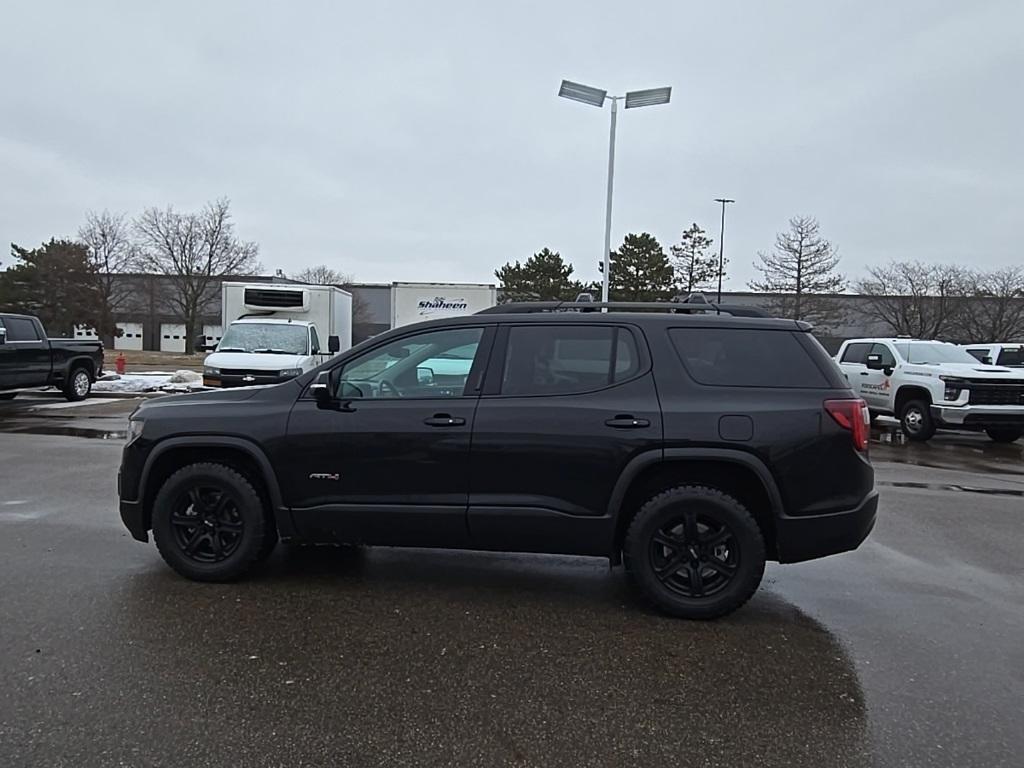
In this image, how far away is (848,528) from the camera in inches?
158

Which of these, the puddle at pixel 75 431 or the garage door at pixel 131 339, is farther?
the garage door at pixel 131 339

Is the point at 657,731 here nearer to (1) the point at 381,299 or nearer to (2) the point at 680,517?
(2) the point at 680,517

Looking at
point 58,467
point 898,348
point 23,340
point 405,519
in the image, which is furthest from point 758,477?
point 23,340

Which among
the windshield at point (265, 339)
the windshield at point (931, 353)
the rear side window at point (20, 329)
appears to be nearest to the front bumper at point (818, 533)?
the windshield at point (931, 353)

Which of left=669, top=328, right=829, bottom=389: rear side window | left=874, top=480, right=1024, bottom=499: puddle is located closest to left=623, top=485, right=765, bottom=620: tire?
left=669, top=328, right=829, bottom=389: rear side window

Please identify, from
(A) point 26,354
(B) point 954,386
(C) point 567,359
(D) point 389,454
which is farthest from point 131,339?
(C) point 567,359

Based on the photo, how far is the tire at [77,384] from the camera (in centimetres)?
1562

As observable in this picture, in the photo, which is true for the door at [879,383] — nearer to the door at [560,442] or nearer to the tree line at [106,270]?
the door at [560,442]

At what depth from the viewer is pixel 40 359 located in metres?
14.7

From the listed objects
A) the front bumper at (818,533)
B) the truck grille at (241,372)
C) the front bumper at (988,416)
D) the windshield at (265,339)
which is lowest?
the front bumper at (818,533)

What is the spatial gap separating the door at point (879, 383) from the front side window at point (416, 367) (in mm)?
11405

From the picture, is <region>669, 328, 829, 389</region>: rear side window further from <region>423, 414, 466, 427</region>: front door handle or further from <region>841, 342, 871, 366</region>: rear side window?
<region>841, 342, 871, 366</region>: rear side window

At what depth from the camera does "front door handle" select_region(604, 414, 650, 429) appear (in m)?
4.05

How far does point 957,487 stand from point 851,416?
18.4 ft
